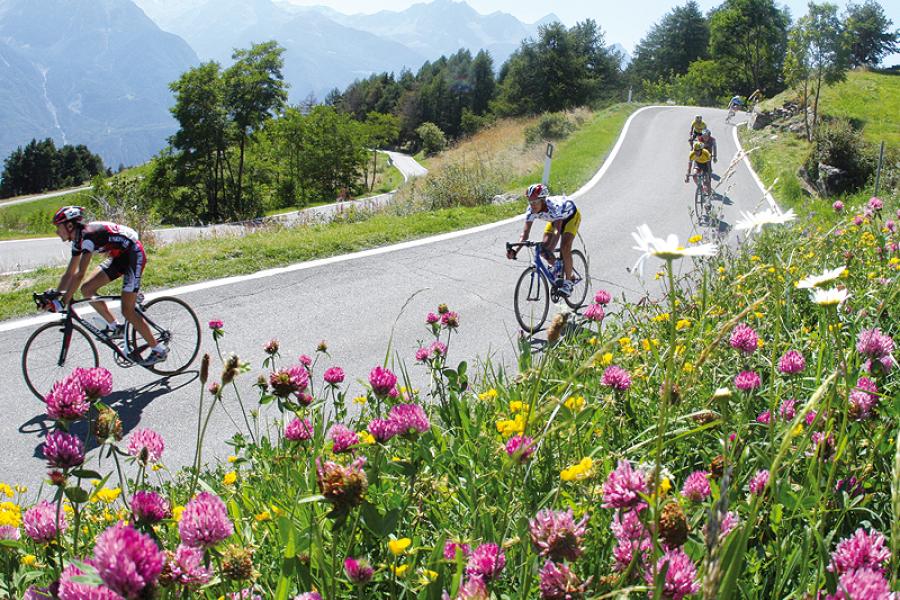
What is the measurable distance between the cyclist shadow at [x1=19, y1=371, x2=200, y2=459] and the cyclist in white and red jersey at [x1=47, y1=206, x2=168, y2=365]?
28 centimetres

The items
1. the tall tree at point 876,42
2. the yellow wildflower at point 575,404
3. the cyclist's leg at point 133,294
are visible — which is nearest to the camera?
the yellow wildflower at point 575,404

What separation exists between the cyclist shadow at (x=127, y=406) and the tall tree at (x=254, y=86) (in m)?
40.7

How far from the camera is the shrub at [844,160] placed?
1953 centimetres

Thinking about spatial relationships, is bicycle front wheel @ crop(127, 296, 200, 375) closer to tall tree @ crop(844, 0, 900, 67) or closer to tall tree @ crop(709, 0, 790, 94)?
tall tree @ crop(709, 0, 790, 94)

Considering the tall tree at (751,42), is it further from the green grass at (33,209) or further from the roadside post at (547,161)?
the green grass at (33,209)

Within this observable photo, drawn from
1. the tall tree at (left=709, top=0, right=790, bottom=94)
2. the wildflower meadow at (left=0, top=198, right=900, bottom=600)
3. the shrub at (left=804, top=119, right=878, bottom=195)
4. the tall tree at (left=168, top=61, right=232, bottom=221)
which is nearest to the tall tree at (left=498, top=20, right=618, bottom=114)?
the tall tree at (left=709, top=0, right=790, bottom=94)

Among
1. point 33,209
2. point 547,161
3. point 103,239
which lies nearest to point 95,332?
point 103,239

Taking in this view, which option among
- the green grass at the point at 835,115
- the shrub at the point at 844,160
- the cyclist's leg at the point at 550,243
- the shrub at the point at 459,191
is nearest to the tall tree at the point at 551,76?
the green grass at the point at 835,115

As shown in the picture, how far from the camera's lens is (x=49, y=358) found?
601 cm

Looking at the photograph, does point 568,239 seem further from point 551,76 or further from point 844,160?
point 551,76

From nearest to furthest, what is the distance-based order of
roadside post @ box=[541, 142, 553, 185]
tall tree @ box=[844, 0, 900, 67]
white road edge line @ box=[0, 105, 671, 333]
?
white road edge line @ box=[0, 105, 671, 333] < roadside post @ box=[541, 142, 553, 185] < tall tree @ box=[844, 0, 900, 67]

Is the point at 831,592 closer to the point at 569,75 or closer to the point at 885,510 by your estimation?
the point at 885,510

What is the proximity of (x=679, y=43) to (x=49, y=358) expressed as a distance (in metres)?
92.1

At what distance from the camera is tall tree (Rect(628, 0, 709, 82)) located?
278 feet
